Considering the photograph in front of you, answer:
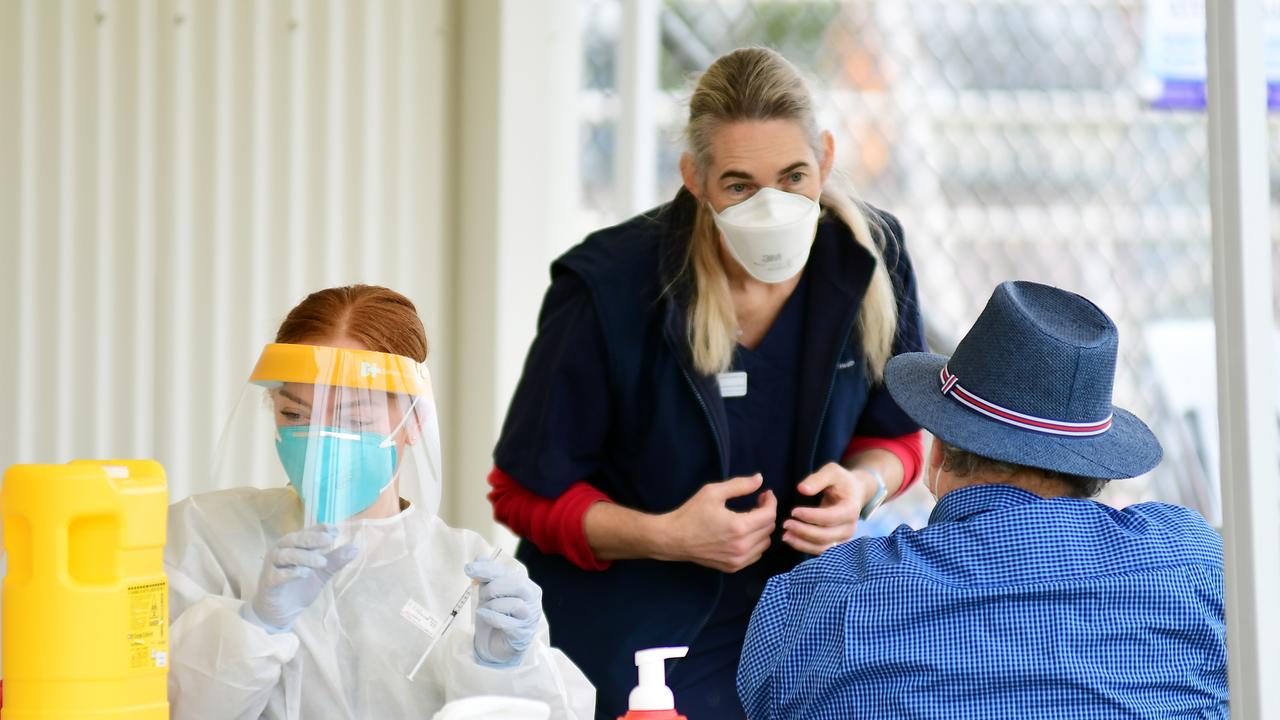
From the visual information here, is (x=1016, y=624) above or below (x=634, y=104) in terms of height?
below

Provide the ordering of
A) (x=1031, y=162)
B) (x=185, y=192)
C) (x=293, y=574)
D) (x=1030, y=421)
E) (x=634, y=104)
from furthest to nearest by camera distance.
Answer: (x=1031, y=162) < (x=634, y=104) < (x=185, y=192) < (x=1030, y=421) < (x=293, y=574)

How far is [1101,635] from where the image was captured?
1.44 metres

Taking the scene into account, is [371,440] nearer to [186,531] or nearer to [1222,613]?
[186,531]

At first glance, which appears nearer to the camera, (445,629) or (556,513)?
(445,629)

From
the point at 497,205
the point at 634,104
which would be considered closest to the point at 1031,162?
the point at 634,104

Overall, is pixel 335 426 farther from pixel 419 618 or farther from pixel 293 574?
pixel 419 618

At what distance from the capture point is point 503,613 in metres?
1.40

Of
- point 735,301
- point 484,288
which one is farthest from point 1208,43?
point 484,288

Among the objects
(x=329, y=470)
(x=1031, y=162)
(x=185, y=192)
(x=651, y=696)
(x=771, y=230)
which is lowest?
(x=651, y=696)

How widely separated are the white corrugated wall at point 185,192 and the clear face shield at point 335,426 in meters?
1.38

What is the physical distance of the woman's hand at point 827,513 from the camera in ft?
6.40

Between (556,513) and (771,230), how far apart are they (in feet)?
1.76

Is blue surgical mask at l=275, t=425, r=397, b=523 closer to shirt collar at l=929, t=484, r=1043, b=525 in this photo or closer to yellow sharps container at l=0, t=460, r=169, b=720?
yellow sharps container at l=0, t=460, r=169, b=720

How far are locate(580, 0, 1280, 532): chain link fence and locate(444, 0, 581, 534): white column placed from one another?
1.02 metres
